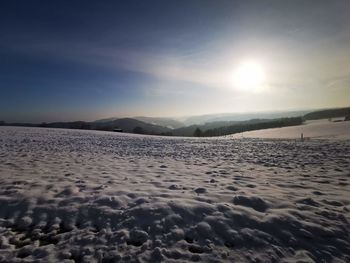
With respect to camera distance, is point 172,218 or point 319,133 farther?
point 319,133

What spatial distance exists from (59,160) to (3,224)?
8.06m

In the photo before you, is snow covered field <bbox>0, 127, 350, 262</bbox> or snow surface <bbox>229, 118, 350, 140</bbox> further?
snow surface <bbox>229, 118, 350, 140</bbox>

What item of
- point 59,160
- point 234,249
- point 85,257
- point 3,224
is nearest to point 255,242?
point 234,249

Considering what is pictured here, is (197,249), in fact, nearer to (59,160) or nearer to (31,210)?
(31,210)

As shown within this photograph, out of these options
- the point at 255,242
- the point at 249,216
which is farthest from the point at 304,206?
the point at 255,242

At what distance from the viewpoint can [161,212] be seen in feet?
19.8

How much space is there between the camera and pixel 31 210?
6324mm

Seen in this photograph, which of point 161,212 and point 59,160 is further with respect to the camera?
point 59,160

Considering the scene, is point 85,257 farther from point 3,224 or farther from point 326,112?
point 326,112

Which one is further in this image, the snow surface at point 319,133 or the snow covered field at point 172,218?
the snow surface at point 319,133

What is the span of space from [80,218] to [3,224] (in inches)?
71.8

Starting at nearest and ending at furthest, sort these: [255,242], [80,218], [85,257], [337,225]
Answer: [85,257], [255,242], [337,225], [80,218]

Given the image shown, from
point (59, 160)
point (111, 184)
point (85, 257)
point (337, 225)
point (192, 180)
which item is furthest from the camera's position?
point (59, 160)

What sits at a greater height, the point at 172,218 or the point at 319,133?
the point at 319,133
